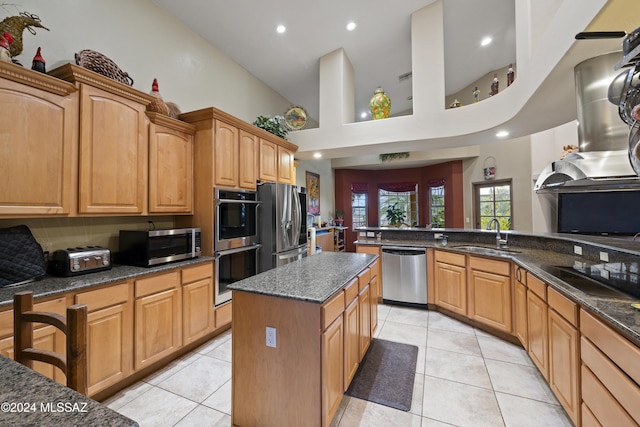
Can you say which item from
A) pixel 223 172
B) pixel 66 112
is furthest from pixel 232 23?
pixel 66 112

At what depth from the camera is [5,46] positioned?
1624mm

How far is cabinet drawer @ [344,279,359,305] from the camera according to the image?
1.77 m

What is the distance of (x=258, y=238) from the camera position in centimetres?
330

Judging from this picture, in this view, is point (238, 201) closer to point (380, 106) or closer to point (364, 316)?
point (364, 316)

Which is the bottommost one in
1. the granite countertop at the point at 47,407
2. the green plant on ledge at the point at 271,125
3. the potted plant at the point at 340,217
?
the granite countertop at the point at 47,407

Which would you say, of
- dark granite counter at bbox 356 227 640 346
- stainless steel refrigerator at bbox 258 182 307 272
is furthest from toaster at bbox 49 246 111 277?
dark granite counter at bbox 356 227 640 346

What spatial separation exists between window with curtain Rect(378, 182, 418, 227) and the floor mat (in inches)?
230

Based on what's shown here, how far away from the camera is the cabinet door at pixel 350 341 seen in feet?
5.75

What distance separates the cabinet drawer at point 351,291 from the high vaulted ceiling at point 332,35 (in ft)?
10.7

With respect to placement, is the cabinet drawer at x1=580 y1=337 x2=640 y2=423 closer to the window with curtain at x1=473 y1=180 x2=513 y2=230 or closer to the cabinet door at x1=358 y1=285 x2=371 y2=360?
the cabinet door at x1=358 y1=285 x2=371 y2=360

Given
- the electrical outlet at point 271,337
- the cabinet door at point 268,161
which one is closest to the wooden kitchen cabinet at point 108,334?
the electrical outlet at point 271,337

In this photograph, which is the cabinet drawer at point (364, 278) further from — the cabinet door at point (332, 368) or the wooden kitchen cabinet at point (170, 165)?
the wooden kitchen cabinet at point (170, 165)

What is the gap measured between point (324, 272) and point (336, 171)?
20.9 ft

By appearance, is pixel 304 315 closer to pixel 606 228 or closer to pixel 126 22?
pixel 126 22
